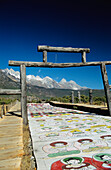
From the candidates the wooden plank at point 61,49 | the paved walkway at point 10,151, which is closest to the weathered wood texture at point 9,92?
the wooden plank at point 61,49

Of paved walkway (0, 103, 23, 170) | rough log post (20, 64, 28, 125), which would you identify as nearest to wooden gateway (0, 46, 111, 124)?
rough log post (20, 64, 28, 125)

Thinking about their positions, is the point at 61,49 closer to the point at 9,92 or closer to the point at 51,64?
the point at 51,64

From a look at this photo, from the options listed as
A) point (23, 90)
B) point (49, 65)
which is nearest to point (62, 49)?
point (49, 65)

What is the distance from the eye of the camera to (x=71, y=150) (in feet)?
7.16

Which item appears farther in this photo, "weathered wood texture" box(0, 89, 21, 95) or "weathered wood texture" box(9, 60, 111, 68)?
"weathered wood texture" box(9, 60, 111, 68)

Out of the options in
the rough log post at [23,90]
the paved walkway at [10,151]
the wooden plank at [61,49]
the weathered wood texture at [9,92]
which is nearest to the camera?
the paved walkway at [10,151]

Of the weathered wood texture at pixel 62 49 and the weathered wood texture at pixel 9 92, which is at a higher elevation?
the weathered wood texture at pixel 62 49

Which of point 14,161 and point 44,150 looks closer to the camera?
point 14,161

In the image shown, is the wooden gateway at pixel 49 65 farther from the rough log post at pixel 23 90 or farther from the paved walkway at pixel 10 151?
the paved walkway at pixel 10 151

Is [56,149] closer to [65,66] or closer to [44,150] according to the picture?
[44,150]

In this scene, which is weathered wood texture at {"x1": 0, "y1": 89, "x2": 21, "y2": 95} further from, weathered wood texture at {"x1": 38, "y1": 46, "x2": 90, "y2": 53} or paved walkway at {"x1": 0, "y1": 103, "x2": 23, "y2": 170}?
paved walkway at {"x1": 0, "y1": 103, "x2": 23, "y2": 170}

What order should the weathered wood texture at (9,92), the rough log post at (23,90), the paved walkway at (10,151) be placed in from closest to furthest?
the paved walkway at (10,151) < the weathered wood texture at (9,92) < the rough log post at (23,90)

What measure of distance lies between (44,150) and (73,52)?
16.7ft

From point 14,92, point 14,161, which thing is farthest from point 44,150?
point 14,92
